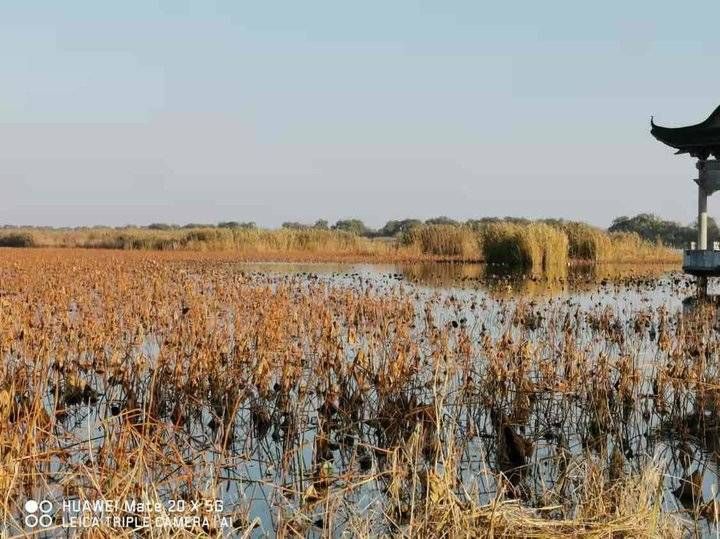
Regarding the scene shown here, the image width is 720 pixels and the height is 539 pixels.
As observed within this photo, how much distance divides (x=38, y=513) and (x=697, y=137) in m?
19.2

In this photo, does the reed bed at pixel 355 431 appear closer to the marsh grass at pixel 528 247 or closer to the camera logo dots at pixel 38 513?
the camera logo dots at pixel 38 513

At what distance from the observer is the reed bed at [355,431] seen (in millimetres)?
3908

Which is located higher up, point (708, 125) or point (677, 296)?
point (708, 125)

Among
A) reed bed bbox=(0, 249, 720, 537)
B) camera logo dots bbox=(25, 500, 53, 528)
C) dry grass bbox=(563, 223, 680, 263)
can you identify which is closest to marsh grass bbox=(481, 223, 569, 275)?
dry grass bbox=(563, 223, 680, 263)

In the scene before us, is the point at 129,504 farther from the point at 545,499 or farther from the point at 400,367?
the point at 400,367

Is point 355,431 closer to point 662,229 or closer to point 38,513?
point 38,513

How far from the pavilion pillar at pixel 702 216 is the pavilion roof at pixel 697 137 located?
0.99 meters

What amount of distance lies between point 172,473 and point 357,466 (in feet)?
3.76

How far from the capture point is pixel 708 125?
63.8 ft

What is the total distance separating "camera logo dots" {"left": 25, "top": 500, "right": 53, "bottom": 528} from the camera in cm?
392

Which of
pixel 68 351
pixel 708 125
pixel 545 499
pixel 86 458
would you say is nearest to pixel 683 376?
pixel 545 499

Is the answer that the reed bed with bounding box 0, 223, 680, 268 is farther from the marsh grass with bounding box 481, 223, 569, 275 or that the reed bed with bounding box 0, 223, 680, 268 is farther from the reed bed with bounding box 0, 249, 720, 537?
the reed bed with bounding box 0, 249, 720, 537

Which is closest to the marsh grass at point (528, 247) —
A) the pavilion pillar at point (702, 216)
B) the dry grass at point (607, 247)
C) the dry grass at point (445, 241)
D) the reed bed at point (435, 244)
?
the reed bed at point (435, 244)

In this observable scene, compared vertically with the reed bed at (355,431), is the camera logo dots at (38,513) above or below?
below
